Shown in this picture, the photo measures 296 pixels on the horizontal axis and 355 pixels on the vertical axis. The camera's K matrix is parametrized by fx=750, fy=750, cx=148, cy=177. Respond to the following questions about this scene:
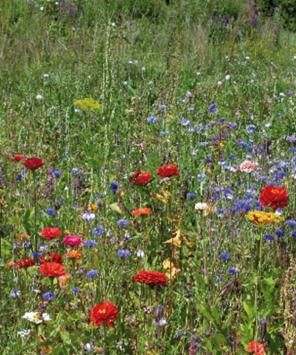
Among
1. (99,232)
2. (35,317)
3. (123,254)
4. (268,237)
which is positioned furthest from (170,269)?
(35,317)

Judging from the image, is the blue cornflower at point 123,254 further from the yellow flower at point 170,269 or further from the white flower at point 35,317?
the white flower at point 35,317

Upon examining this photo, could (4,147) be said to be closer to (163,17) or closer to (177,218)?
(177,218)

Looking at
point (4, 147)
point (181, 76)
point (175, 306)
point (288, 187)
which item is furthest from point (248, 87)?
point (175, 306)

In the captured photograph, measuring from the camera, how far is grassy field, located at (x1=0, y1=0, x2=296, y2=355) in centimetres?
221

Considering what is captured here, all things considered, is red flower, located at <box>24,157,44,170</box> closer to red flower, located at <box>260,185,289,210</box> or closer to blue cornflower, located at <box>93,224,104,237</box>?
blue cornflower, located at <box>93,224,104,237</box>

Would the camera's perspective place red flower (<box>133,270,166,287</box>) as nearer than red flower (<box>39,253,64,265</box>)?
Yes

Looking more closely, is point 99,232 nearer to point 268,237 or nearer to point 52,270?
point 52,270

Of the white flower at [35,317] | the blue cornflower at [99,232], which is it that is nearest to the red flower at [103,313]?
the white flower at [35,317]

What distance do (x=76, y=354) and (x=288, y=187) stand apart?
141 cm

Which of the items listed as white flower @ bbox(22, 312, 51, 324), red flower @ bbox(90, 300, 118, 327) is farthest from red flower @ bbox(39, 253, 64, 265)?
red flower @ bbox(90, 300, 118, 327)

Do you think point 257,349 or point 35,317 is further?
point 35,317

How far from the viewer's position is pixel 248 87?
5.94m

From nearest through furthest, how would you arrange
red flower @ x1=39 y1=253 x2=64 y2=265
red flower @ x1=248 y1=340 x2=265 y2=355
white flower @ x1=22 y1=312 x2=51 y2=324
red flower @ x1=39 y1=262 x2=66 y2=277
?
red flower @ x1=248 y1=340 x2=265 y2=355
white flower @ x1=22 y1=312 x2=51 y2=324
red flower @ x1=39 y1=262 x2=66 y2=277
red flower @ x1=39 y1=253 x2=64 y2=265

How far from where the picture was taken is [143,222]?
2.94m
